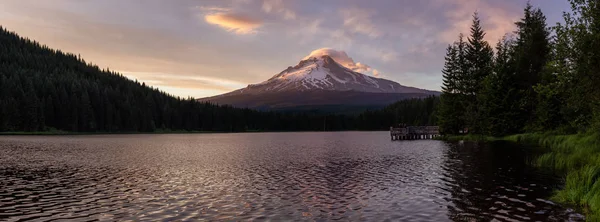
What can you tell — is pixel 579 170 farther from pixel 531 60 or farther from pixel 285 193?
pixel 531 60

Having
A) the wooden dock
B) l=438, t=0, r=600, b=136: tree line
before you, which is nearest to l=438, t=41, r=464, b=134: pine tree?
l=438, t=0, r=600, b=136: tree line

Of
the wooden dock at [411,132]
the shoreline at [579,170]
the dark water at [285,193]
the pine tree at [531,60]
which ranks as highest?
the pine tree at [531,60]

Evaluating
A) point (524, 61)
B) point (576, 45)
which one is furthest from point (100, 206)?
point (524, 61)

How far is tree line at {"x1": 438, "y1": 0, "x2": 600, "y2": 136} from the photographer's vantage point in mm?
32781

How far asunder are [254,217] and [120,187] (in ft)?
43.7

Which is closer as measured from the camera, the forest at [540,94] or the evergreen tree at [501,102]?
the forest at [540,94]

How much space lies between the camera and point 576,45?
33250 mm

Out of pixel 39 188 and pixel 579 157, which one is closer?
pixel 39 188

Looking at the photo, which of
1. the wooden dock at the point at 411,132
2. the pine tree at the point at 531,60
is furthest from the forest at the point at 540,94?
the wooden dock at the point at 411,132

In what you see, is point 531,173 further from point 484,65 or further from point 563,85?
point 484,65

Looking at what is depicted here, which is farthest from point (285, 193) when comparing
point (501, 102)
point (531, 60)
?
point (531, 60)

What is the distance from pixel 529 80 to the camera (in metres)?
75.6

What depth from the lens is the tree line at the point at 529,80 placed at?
108 ft

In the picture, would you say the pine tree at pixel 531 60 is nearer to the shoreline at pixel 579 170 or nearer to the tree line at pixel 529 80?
the tree line at pixel 529 80
